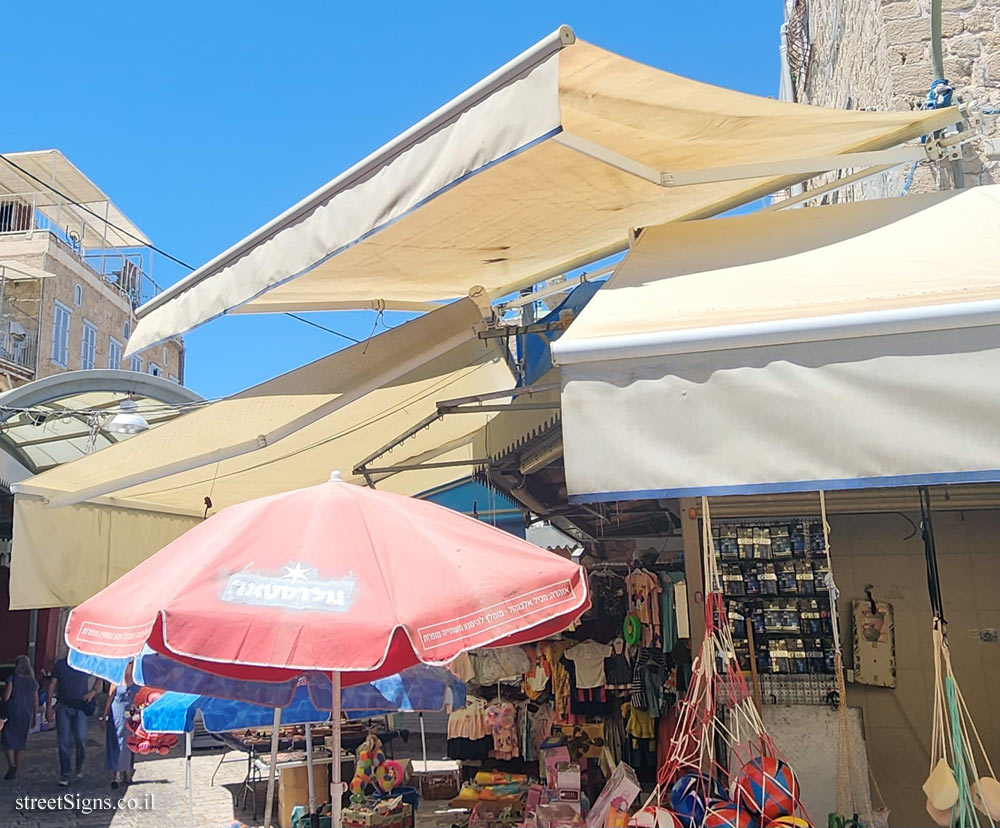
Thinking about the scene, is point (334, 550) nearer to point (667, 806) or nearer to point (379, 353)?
point (667, 806)

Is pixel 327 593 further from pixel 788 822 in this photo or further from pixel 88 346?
pixel 88 346

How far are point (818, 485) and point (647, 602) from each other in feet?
17.5

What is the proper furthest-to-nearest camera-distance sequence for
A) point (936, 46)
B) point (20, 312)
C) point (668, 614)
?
point (20, 312)
point (668, 614)
point (936, 46)

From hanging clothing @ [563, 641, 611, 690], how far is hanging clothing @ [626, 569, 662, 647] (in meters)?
0.49

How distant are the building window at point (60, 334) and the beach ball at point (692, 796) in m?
25.9

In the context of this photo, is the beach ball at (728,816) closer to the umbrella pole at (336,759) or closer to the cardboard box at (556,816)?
the umbrella pole at (336,759)

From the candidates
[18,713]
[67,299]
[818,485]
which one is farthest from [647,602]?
[67,299]

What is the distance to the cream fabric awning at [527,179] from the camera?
296 cm

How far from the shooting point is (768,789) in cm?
348

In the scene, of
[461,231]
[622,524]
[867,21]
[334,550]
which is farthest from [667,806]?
[622,524]

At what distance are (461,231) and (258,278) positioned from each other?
1.04 metres

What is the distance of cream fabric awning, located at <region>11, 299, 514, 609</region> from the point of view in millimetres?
5199

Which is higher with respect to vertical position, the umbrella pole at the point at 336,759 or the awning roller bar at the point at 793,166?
the awning roller bar at the point at 793,166

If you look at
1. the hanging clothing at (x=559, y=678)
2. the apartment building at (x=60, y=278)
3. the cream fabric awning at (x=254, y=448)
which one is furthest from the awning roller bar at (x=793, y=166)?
the apartment building at (x=60, y=278)
